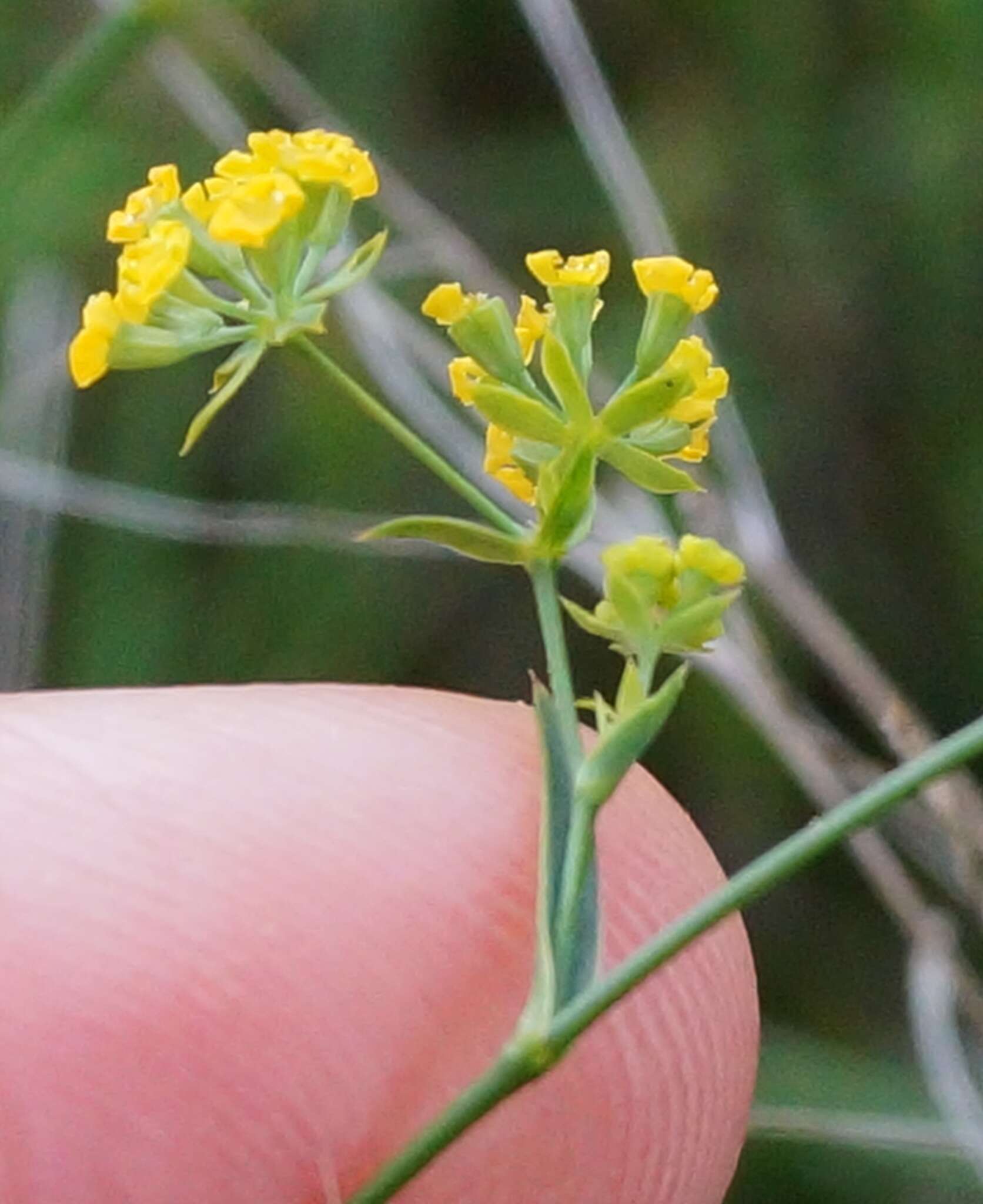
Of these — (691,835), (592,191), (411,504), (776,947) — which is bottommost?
(776,947)

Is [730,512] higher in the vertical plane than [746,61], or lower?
lower

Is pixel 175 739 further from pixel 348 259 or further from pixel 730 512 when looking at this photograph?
pixel 730 512

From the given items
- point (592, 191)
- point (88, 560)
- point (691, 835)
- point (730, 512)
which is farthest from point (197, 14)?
point (691, 835)

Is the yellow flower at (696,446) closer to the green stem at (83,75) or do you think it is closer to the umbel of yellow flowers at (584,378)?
the umbel of yellow flowers at (584,378)

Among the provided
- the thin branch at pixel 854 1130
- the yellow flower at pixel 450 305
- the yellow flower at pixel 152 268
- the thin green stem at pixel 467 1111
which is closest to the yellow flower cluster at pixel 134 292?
the yellow flower at pixel 152 268

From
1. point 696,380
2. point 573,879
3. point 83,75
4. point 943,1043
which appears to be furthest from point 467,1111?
point 83,75

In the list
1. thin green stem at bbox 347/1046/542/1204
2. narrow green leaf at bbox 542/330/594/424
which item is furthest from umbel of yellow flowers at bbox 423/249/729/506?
thin green stem at bbox 347/1046/542/1204
